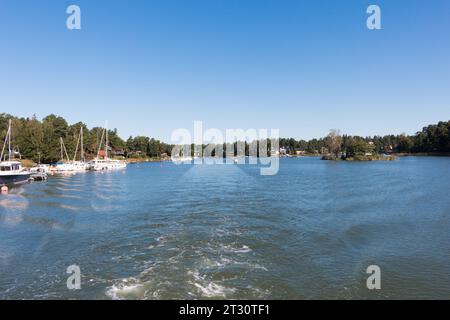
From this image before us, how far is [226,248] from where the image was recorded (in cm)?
2327

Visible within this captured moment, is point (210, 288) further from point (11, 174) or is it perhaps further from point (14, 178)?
point (14, 178)

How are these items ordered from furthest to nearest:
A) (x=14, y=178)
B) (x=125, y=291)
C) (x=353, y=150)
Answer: (x=353, y=150)
(x=14, y=178)
(x=125, y=291)

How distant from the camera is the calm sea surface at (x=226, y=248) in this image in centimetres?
1697

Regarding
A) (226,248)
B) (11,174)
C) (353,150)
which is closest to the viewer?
(226,248)

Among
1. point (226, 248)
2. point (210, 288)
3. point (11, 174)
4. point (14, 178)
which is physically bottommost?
point (210, 288)

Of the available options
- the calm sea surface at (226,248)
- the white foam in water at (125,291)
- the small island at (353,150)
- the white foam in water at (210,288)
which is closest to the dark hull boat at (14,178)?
the calm sea surface at (226,248)

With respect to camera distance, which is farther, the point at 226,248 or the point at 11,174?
the point at 11,174

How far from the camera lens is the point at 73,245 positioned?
24062 mm

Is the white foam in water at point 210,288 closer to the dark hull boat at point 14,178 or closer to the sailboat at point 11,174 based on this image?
the dark hull boat at point 14,178

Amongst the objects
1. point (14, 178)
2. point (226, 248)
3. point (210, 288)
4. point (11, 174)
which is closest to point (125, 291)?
point (210, 288)

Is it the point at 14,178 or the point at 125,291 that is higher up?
the point at 14,178
